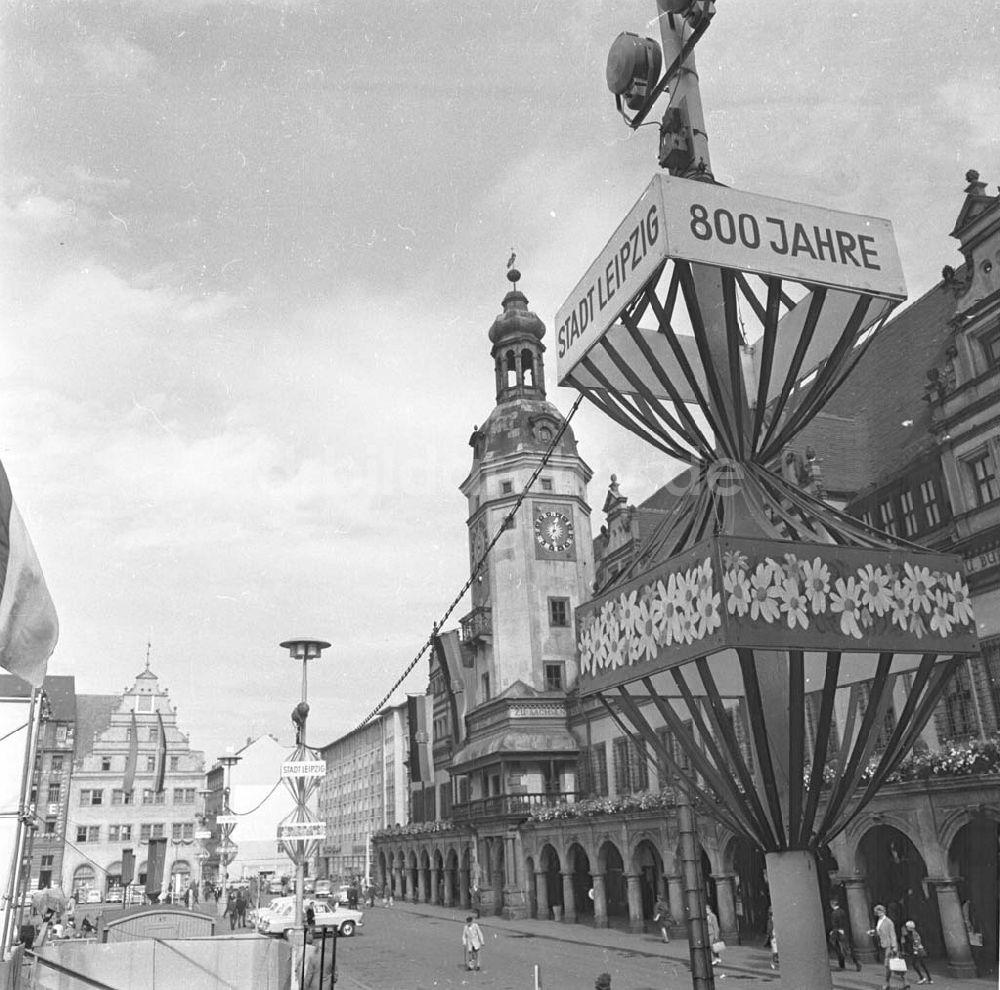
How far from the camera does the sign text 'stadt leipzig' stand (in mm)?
7582

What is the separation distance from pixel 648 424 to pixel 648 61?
3551 mm

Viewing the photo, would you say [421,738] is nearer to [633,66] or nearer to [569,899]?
[569,899]

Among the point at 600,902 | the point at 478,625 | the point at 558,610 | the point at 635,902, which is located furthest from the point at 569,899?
the point at 478,625

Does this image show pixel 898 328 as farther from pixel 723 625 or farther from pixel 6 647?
pixel 6 647

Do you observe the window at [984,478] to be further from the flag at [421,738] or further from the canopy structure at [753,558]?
the flag at [421,738]

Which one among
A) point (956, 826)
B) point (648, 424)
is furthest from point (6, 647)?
point (956, 826)

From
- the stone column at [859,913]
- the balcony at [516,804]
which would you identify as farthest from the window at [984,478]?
the balcony at [516,804]

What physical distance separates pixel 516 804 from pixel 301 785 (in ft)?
73.2

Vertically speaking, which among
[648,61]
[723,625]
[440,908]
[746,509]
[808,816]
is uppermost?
[648,61]

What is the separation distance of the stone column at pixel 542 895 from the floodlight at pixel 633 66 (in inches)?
1461

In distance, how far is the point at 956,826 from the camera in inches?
838

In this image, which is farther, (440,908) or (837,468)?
(440,908)

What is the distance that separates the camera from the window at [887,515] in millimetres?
27406

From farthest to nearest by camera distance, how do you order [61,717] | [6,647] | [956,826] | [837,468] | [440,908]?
→ [61,717], [440,908], [837,468], [956,826], [6,647]
